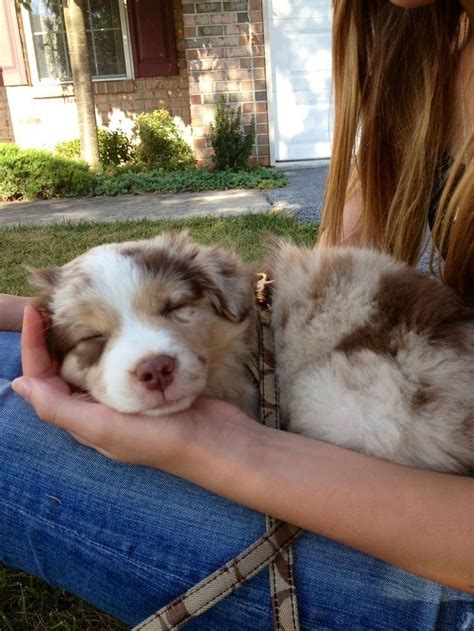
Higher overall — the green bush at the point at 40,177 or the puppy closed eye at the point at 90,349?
the puppy closed eye at the point at 90,349

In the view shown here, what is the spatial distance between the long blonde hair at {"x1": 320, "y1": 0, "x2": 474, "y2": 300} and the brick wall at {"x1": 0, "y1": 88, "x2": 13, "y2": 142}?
1032 cm

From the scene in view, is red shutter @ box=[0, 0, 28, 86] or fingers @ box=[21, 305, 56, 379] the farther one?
red shutter @ box=[0, 0, 28, 86]

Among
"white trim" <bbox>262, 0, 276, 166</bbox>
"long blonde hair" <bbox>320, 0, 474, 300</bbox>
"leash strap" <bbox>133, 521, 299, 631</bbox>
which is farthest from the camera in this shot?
"white trim" <bbox>262, 0, 276, 166</bbox>

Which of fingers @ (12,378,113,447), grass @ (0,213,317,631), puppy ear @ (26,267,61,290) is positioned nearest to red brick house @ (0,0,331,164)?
grass @ (0,213,317,631)

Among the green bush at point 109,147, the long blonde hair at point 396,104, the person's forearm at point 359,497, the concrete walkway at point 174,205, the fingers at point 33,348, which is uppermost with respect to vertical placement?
the long blonde hair at point 396,104

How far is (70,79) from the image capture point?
11.5 meters

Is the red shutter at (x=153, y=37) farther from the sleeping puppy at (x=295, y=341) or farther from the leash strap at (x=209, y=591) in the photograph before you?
the leash strap at (x=209, y=591)

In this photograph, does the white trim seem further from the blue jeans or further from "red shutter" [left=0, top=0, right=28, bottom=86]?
the blue jeans

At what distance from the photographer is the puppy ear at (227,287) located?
75.2 inches

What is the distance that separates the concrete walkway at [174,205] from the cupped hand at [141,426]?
16.4 feet

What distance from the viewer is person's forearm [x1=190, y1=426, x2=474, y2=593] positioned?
1.33 meters

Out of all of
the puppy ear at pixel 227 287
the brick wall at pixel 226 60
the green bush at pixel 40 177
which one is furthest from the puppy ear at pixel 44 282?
the brick wall at pixel 226 60

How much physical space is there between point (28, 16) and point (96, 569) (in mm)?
11699

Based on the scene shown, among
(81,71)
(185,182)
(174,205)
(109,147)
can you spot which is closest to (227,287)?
(174,205)
